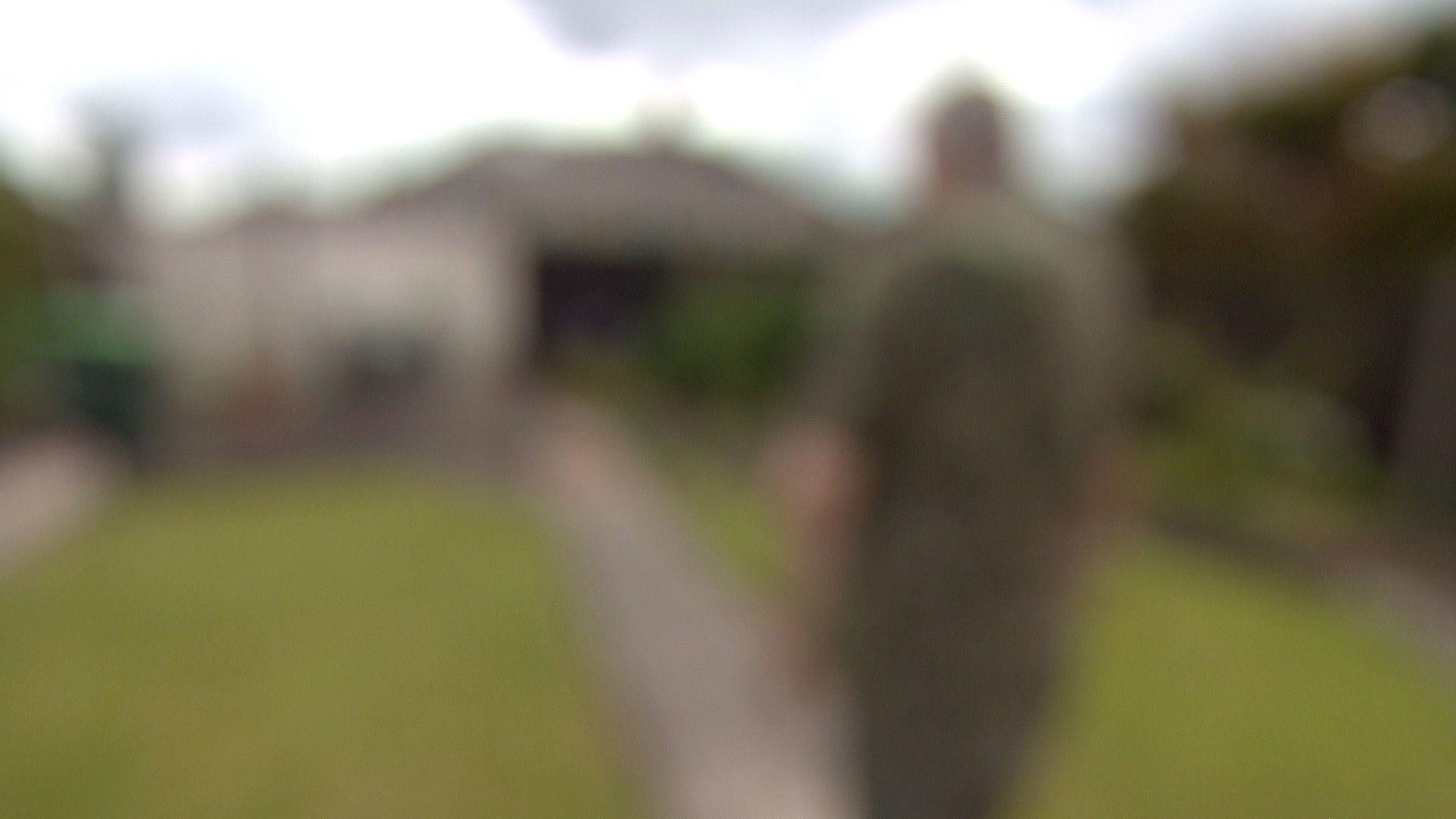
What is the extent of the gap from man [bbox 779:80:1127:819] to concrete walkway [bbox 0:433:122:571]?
1562mm

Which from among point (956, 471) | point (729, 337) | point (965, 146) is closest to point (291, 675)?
point (729, 337)

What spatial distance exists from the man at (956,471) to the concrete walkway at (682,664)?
0.13 metres

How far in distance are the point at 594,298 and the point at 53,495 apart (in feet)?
8.18

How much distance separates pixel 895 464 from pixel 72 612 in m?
3.25

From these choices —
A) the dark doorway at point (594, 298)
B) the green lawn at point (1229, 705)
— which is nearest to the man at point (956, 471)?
the green lawn at point (1229, 705)

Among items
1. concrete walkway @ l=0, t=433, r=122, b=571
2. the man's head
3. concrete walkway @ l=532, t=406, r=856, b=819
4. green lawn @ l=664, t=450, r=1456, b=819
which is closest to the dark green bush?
concrete walkway @ l=532, t=406, r=856, b=819

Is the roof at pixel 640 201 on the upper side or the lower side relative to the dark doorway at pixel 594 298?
upper

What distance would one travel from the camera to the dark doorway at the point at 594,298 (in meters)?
1.63

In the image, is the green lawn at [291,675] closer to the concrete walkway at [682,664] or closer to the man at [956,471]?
the concrete walkway at [682,664]

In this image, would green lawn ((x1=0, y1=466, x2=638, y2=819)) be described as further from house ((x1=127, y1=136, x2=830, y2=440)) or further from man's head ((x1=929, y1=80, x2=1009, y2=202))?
man's head ((x1=929, y1=80, x2=1009, y2=202))

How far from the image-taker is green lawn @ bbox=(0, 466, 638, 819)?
234 cm

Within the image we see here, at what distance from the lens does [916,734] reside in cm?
125

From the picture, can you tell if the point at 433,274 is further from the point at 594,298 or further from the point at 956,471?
the point at 956,471

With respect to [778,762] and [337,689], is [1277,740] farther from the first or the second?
[337,689]
